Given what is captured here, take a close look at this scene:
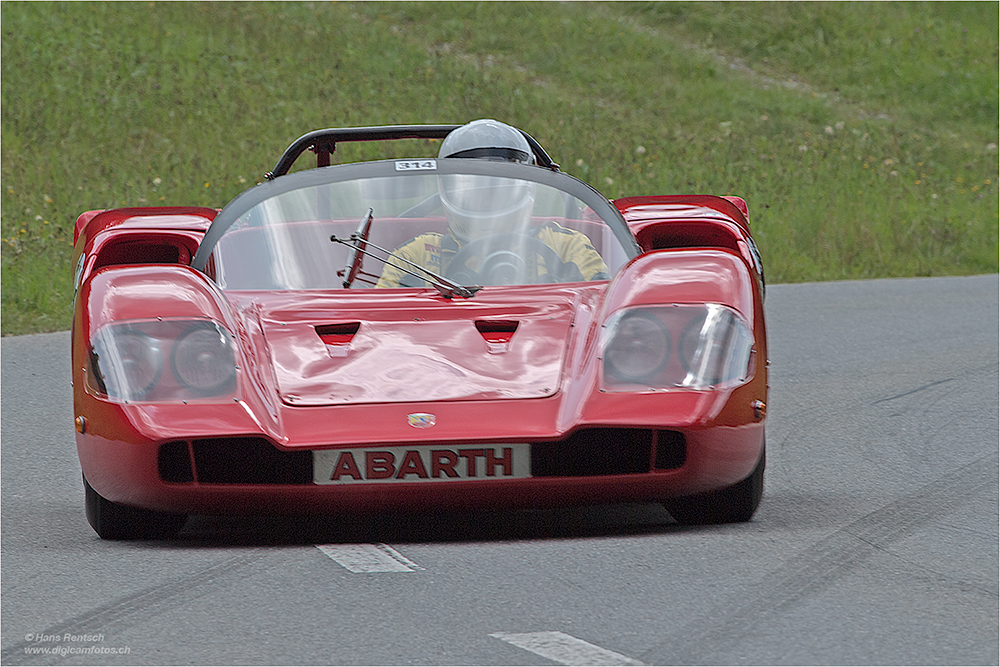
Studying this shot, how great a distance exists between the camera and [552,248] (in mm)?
4676

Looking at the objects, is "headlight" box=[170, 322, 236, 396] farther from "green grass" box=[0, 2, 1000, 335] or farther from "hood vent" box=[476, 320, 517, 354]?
"green grass" box=[0, 2, 1000, 335]

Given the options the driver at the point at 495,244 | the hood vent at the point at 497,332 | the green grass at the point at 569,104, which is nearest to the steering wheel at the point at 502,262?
the driver at the point at 495,244

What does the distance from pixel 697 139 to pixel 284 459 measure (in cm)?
1584

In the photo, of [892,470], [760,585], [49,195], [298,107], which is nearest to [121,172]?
[49,195]

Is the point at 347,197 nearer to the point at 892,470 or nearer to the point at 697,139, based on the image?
the point at 892,470

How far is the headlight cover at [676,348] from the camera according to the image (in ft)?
12.0

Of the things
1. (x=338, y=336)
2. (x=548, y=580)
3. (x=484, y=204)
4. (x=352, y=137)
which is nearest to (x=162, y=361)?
(x=338, y=336)

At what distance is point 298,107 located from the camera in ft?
58.3

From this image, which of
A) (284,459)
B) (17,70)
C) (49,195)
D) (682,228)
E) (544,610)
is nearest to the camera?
(544,610)

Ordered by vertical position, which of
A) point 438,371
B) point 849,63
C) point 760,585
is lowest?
point 849,63

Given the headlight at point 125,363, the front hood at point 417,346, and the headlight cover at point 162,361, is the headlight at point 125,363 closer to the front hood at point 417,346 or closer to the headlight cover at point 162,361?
the headlight cover at point 162,361

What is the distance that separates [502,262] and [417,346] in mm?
832

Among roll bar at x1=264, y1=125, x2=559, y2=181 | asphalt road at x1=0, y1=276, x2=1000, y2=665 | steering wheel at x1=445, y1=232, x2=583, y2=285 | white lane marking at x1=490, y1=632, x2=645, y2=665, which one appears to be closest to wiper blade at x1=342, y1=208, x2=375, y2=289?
steering wheel at x1=445, y1=232, x2=583, y2=285

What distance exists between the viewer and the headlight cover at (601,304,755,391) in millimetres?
3666
